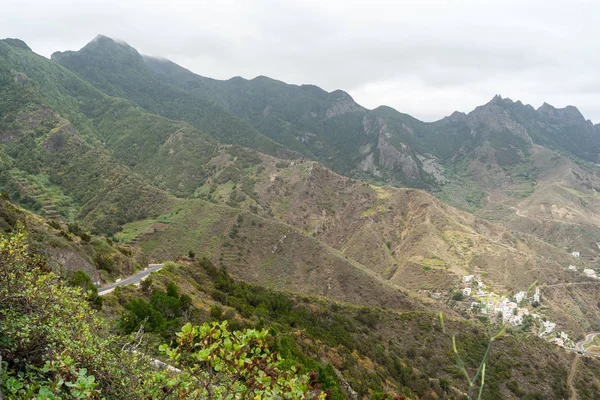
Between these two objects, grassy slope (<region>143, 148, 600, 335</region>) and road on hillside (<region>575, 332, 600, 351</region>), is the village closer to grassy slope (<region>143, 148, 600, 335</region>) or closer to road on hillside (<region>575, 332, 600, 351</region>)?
road on hillside (<region>575, 332, 600, 351</region>)

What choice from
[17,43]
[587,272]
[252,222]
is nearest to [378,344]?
[252,222]

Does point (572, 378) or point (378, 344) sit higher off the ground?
point (378, 344)

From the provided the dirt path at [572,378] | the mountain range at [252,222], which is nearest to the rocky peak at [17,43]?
the mountain range at [252,222]

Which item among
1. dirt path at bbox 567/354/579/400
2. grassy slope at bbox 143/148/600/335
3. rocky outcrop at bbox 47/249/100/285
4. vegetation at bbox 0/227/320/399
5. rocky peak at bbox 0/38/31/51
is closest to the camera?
vegetation at bbox 0/227/320/399

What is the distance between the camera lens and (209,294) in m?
29.2

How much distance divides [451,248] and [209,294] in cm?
7912

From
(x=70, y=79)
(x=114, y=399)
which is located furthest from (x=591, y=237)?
(x=70, y=79)

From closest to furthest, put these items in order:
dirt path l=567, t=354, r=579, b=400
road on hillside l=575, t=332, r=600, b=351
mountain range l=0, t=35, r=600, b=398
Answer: dirt path l=567, t=354, r=579, b=400 < mountain range l=0, t=35, r=600, b=398 < road on hillside l=575, t=332, r=600, b=351

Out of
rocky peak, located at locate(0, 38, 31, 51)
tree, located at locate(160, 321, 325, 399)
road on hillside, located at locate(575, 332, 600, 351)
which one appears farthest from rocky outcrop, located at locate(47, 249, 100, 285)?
rocky peak, located at locate(0, 38, 31, 51)

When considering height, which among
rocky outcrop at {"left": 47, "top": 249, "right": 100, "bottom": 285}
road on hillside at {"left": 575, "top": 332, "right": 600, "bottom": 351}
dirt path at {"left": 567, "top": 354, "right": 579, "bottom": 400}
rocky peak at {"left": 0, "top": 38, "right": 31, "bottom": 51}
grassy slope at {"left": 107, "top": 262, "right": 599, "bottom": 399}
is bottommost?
road on hillside at {"left": 575, "top": 332, "right": 600, "bottom": 351}

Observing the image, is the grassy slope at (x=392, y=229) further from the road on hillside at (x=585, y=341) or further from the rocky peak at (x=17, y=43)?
the rocky peak at (x=17, y=43)

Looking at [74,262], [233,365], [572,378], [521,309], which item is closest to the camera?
[233,365]

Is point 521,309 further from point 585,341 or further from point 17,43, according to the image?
point 17,43

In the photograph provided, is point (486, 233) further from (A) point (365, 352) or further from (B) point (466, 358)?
(A) point (365, 352)
